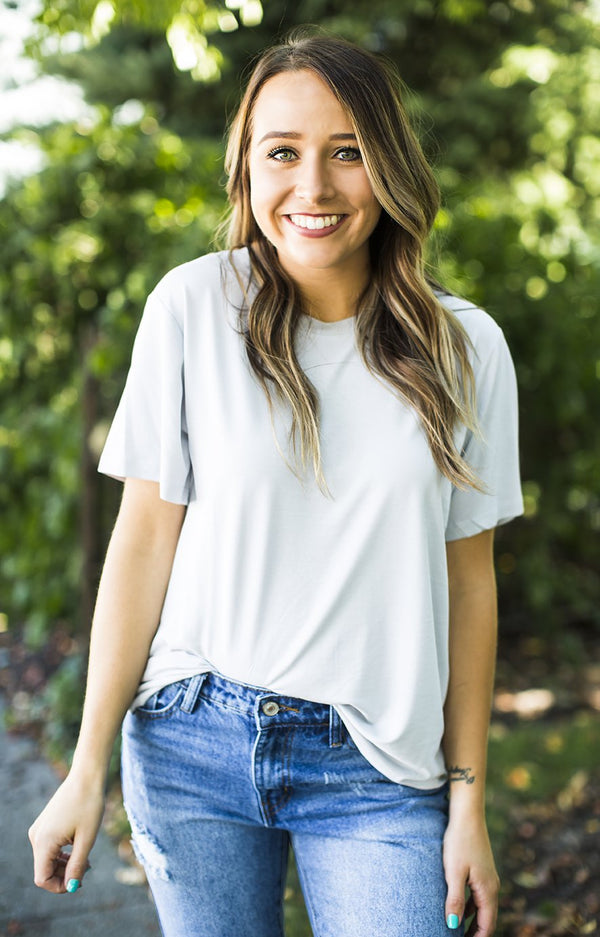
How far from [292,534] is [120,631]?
1.23 ft

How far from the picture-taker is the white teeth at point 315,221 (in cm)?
166

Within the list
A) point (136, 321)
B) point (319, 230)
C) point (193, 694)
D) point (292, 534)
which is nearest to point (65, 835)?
point (193, 694)

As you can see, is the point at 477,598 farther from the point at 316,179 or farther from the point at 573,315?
the point at 573,315

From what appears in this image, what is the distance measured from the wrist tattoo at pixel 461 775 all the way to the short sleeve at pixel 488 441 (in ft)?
1.46

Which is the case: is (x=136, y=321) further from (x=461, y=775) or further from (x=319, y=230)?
(x=461, y=775)

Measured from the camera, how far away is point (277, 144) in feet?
5.42

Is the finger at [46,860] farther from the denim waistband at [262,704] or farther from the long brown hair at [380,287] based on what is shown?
the long brown hair at [380,287]

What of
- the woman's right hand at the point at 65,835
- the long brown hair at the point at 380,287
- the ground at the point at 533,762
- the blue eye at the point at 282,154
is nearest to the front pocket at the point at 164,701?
the woman's right hand at the point at 65,835

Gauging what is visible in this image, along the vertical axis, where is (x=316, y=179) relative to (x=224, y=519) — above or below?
above

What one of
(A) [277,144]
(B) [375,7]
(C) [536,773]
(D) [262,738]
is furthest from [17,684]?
(B) [375,7]

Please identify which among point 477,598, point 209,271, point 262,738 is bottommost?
point 262,738

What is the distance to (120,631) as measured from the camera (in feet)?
5.46

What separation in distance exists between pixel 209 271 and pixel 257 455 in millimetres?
392

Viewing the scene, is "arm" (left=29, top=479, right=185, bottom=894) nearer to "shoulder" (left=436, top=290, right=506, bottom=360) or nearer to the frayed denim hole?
the frayed denim hole
